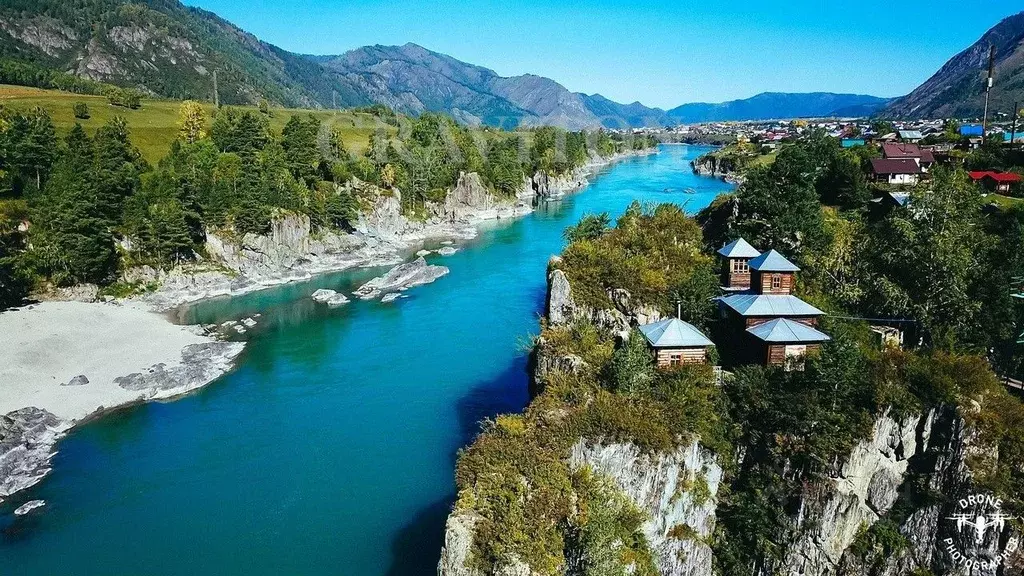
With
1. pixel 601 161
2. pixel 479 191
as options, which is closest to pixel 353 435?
pixel 479 191

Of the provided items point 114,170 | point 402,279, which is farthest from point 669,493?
point 114,170

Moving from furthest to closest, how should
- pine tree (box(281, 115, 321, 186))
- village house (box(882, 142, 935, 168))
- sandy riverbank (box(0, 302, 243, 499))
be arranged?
pine tree (box(281, 115, 321, 186))
village house (box(882, 142, 935, 168))
sandy riverbank (box(0, 302, 243, 499))

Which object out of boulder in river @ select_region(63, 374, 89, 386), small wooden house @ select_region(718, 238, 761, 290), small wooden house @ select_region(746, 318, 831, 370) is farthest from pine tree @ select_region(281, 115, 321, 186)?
small wooden house @ select_region(746, 318, 831, 370)

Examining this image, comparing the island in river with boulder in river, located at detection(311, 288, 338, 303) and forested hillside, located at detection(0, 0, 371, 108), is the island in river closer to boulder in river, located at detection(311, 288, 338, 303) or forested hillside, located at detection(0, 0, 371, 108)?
boulder in river, located at detection(311, 288, 338, 303)

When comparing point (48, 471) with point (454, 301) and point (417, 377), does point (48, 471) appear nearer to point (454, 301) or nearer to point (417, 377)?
point (417, 377)
